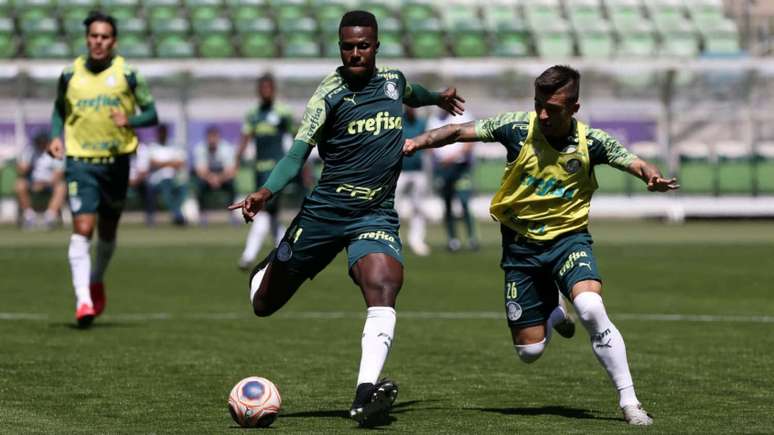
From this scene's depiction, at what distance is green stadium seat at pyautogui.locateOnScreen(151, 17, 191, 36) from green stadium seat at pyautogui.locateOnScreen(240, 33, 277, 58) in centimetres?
139

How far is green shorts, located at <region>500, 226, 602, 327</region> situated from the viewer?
8039 mm

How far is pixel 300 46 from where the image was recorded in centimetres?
3444

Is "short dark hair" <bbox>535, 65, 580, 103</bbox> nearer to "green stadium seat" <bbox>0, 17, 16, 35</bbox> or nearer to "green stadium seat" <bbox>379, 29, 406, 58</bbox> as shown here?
"green stadium seat" <bbox>379, 29, 406, 58</bbox>

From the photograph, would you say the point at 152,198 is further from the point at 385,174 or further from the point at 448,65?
the point at 385,174

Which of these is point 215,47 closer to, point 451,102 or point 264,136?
point 264,136

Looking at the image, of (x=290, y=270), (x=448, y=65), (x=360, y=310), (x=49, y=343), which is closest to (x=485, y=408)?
(x=290, y=270)

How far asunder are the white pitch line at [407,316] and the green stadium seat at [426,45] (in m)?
21.3

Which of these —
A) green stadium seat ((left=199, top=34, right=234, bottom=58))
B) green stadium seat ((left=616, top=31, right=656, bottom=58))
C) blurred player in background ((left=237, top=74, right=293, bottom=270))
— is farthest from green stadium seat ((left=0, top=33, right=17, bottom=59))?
blurred player in background ((left=237, top=74, right=293, bottom=270))

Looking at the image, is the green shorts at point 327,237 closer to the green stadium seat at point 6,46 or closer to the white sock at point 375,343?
the white sock at point 375,343

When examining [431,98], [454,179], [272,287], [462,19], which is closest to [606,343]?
[272,287]

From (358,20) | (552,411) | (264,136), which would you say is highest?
(358,20)

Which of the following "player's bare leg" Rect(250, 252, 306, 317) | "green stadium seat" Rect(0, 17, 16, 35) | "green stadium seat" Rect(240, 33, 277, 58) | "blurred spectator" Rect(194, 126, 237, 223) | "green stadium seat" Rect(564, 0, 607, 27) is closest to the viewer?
"player's bare leg" Rect(250, 252, 306, 317)

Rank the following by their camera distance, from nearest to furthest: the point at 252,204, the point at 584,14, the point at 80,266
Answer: the point at 252,204 → the point at 80,266 → the point at 584,14

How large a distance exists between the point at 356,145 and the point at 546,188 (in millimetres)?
1034
